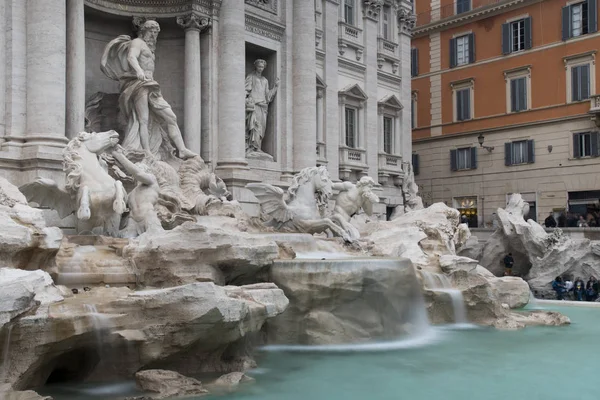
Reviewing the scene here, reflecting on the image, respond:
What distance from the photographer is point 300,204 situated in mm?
14648

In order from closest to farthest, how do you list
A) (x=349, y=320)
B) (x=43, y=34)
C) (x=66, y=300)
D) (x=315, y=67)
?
(x=66, y=300), (x=349, y=320), (x=43, y=34), (x=315, y=67)

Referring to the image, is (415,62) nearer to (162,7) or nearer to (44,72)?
(162,7)

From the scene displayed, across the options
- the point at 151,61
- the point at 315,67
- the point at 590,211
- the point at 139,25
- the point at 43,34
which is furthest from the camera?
the point at 590,211

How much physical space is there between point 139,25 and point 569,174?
58.8 ft

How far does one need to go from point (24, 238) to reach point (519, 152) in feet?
80.0

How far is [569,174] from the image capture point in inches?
1086

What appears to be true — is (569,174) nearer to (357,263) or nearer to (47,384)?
(357,263)

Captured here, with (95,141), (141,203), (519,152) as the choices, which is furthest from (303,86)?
(519,152)

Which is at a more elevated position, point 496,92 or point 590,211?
point 496,92

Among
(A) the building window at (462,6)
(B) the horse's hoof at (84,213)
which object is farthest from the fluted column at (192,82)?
(A) the building window at (462,6)

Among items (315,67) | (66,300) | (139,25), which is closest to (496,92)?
(315,67)

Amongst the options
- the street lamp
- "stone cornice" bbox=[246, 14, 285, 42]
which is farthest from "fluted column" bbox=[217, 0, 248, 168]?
the street lamp

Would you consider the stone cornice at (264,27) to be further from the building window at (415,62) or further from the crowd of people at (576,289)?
the building window at (415,62)

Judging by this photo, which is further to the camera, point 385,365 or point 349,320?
point 349,320
